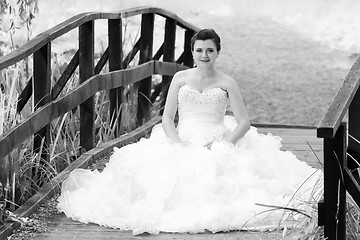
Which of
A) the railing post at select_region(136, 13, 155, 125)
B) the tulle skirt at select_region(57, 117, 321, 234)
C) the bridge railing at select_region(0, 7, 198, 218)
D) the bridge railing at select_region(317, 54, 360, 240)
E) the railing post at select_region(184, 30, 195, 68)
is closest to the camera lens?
the bridge railing at select_region(317, 54, 360, 240)

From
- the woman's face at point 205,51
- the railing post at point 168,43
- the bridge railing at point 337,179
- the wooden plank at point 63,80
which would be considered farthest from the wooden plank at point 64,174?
the bridge railing at point 337,179

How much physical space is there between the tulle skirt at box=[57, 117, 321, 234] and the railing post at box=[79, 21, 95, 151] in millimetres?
1052

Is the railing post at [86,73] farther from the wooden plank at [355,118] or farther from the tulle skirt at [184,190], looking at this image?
the wooden plank at [355,118]

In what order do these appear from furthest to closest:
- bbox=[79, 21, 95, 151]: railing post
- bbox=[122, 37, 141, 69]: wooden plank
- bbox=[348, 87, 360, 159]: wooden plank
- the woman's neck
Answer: bbox=[122, 37, 141, 69]: wooden plank < bbox=[79, 21, 95, 151]: railing post < the woman's neck < bbox=[348, 87, 360, 159]: wooden plank

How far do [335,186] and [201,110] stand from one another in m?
2.13

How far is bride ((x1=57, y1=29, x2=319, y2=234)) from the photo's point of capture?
15.9 feet

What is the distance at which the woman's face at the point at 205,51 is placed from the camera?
5.50m

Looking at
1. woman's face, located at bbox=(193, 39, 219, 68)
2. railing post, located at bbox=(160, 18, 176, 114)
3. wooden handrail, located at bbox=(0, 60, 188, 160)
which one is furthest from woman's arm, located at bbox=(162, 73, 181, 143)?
railing post, located at bbox=(160, 18, 176, 114)

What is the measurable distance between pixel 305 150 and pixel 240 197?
2399 millimetres

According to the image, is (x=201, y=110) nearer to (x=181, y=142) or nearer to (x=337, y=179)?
(x=181, y=142)

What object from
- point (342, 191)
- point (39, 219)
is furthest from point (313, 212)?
point (39, 219)

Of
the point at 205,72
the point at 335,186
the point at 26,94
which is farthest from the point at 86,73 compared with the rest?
the point at 335,186

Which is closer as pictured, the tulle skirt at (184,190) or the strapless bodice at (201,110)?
the tulle skirt at (184,190)

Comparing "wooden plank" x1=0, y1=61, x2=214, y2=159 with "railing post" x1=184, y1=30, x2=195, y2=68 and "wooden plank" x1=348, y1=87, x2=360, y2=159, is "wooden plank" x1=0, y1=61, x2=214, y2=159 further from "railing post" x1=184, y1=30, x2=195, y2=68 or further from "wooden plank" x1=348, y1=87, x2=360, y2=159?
"wooden plank" x1=348, y1=87, x2=360, y2=159
